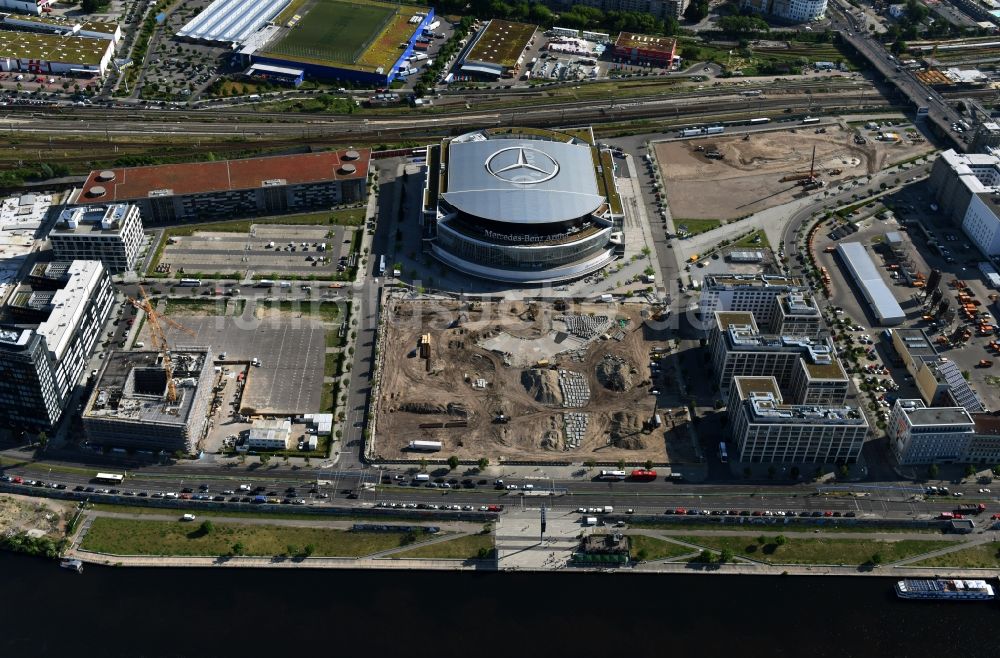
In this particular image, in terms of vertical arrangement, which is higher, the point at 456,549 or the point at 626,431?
the point at 626,431

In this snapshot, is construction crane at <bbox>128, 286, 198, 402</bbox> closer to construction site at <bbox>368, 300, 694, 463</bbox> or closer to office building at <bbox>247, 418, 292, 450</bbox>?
office building at <bbox>247, 418, 292, 450</bbox>

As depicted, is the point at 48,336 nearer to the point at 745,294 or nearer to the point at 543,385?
the point at 543,385

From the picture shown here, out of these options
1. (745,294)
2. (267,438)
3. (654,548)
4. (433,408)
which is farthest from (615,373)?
(267,438)

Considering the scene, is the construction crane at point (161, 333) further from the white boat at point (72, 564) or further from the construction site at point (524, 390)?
the construction site at point (524, 390)

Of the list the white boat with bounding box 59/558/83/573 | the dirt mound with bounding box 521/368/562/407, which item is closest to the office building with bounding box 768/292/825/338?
the dirt mound with bounding box 521/368/562/407

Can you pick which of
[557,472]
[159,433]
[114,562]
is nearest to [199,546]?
[114,562]

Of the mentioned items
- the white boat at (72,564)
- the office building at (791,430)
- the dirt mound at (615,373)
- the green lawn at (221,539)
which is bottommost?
the white boat at (72,564)

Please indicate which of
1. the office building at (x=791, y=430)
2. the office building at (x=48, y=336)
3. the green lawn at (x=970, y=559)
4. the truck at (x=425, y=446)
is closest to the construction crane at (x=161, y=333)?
the office building at (x=48, y=336)
